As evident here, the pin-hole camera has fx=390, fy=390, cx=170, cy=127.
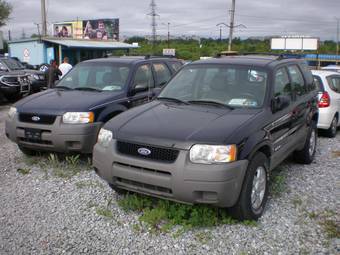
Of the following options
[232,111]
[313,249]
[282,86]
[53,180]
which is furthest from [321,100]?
[53,180]

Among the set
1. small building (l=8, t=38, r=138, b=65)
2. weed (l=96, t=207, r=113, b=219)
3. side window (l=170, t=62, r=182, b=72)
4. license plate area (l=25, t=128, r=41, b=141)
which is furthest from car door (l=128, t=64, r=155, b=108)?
small building (l=8, t=38, r=138, b=65)

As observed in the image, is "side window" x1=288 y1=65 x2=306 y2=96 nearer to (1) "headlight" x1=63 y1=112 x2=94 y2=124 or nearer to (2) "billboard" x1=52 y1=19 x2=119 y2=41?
(1) "headlight" x1=63 y1=112 x2=94 y2=124

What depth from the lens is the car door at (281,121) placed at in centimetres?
463

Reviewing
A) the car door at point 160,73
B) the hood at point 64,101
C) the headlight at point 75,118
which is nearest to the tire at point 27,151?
the hood at point 64,101

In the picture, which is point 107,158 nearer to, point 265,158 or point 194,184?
point 194,184

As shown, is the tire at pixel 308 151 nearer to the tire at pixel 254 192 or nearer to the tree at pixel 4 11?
the tire at pixel 254 192

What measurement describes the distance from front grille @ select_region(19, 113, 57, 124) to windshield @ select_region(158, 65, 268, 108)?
5.67 ft

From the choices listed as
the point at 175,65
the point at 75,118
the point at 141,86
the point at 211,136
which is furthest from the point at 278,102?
the point at 175,65

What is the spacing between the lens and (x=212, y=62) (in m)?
5.34

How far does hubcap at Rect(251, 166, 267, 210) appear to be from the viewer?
4109 mm

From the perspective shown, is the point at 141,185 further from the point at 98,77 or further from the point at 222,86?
the point at 98,77

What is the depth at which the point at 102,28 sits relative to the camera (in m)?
45.7

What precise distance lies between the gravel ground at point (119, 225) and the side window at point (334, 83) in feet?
11.7

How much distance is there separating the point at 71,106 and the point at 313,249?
3861 millimetres
